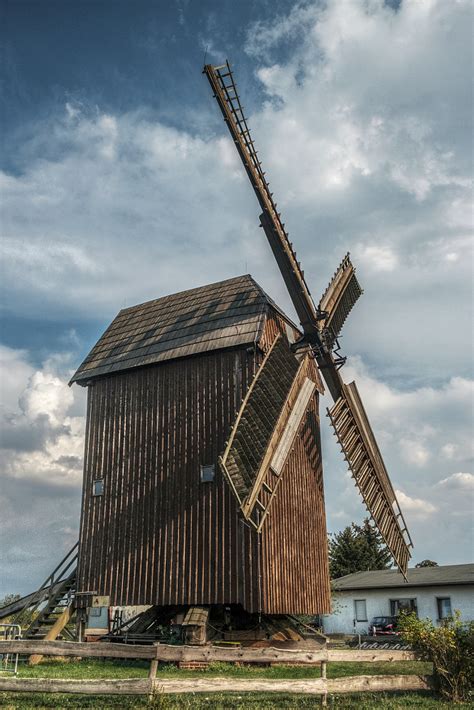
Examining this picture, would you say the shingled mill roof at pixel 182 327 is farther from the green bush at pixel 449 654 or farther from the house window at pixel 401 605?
the house window at pixel 401 605

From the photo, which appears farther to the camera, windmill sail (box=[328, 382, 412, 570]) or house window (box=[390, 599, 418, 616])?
house window (box=[390, 599, 418, 616])

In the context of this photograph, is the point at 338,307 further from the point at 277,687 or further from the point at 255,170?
the point at 277,687

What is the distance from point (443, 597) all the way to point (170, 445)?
57.5ft

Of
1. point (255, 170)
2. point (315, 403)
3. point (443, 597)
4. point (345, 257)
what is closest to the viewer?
point (255, 170)

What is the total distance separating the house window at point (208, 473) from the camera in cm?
1781

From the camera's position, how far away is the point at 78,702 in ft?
33.1

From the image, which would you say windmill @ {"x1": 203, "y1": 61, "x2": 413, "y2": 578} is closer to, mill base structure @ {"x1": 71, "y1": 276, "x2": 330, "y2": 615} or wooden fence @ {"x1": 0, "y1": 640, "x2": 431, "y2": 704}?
mill base structure @ {"x1": 71, "y1": 276, "x2": 330, "y2": 615}

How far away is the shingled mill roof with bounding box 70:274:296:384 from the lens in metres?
19.1

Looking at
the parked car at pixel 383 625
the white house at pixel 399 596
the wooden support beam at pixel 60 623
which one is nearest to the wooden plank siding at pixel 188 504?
the wooden support beam at pixel 60 623

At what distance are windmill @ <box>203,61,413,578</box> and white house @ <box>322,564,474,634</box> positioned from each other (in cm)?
989

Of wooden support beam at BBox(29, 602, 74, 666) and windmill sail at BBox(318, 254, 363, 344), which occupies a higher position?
windmill sail at BBox(318, 254, 363, 344)

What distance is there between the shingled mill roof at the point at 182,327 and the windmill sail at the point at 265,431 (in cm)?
142

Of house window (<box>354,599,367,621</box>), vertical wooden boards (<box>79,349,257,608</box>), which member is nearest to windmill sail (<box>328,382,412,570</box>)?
vertical wooden boards (<box>79,349,257,608</box>)

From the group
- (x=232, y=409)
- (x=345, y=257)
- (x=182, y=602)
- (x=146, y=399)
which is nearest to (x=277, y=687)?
(x=182, y=602)
